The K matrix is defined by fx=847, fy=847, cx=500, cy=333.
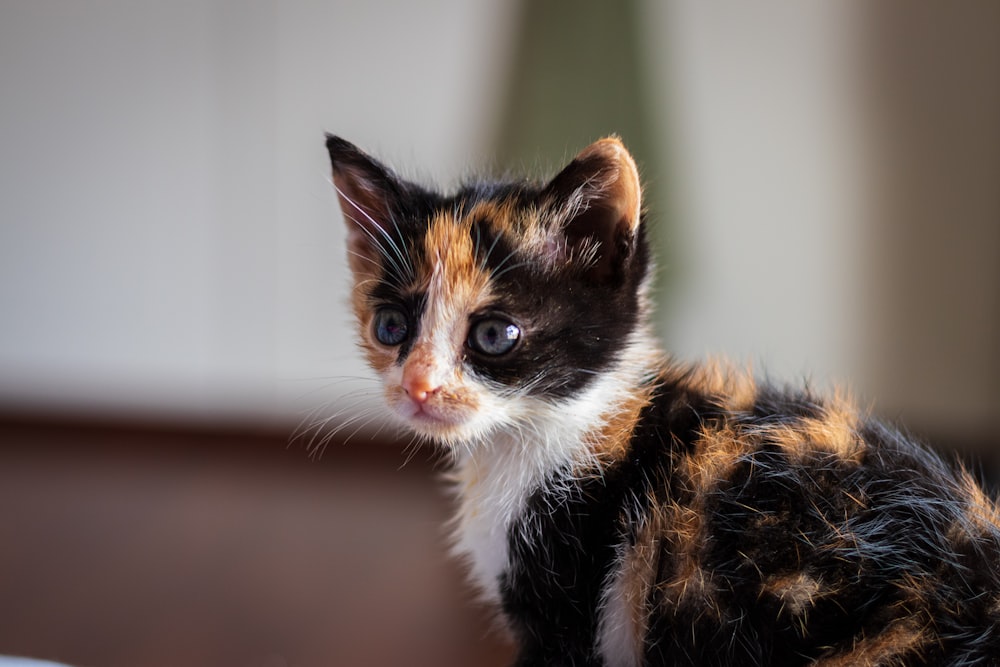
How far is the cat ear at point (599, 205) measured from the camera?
0.82 m

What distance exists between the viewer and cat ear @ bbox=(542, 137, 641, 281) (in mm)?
824

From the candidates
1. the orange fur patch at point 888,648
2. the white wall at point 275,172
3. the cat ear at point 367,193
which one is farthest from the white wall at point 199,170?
the orange fur patch at point 888,648

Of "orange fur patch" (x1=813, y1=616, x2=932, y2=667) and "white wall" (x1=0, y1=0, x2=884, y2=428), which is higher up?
"white wall" (x1=0, y1=0, x2=884, y2=428)

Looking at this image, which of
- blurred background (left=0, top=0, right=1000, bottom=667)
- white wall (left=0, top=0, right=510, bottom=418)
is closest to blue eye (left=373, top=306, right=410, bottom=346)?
blurred background (left=0, top=0, right=1000, bottom=667)

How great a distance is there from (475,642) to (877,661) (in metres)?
0.88

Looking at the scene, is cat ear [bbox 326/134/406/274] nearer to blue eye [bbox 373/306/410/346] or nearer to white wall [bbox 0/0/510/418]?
blue eye [bbox 373/306/410/346]

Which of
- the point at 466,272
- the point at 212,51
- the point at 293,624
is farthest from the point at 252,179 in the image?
the point at 466,272

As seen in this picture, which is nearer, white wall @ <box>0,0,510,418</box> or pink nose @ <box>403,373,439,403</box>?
pink nose @ <box>403,373,439,403</box>

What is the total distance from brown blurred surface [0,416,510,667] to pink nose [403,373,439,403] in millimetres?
601

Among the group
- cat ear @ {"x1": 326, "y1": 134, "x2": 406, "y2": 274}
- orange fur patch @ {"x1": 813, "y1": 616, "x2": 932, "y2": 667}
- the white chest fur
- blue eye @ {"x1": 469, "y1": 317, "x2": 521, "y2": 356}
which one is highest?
cat ear @ {"x1": 326, "y1": 134, "x2": 406, "y2": 274}

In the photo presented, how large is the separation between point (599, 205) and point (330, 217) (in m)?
1.65

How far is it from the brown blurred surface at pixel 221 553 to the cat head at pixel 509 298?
573 millimetres

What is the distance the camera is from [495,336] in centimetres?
86

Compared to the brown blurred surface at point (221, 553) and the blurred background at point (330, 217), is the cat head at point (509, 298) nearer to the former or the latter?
the brown blurred surface at point (221, 553)
